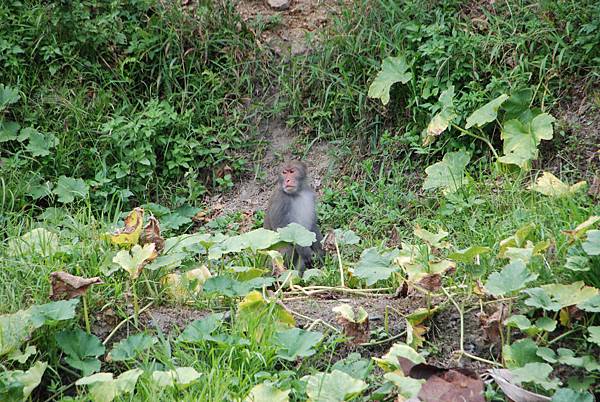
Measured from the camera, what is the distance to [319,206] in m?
8.27

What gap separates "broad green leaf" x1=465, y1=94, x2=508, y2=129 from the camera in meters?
7.68

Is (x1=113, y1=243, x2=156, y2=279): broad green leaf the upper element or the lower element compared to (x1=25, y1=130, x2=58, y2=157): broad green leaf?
upper

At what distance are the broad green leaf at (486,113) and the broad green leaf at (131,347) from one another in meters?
3.82

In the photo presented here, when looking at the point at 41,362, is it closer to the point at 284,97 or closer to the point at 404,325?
the point at 404,325

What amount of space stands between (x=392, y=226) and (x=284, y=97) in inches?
74.0

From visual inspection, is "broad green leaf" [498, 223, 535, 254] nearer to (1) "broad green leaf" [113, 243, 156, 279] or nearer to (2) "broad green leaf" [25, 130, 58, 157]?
(1) "broad green leaf" [113, 243, 156, 279]

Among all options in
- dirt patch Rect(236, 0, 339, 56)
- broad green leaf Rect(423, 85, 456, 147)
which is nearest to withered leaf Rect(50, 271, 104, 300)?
broad green leaf Rect(423, 85, 456, 147)

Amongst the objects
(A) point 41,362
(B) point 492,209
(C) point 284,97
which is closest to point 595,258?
(B) point 492,209

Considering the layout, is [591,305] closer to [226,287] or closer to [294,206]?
[226,287]

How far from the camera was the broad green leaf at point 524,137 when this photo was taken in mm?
7512

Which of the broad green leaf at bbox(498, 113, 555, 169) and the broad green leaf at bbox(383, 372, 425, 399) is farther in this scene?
the broad green leaf at bbox(498, 113, 555, 169)

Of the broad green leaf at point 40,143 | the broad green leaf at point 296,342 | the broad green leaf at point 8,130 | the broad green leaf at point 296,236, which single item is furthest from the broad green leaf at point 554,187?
the broad green leaf at point 8,130

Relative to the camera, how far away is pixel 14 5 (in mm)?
8945

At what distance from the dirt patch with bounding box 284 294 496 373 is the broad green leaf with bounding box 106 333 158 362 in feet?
2.83
